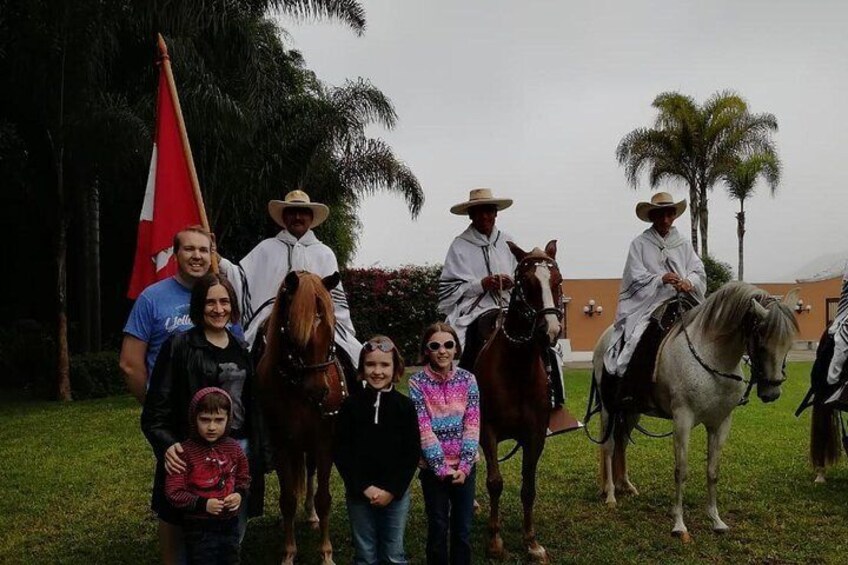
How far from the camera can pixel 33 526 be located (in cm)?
671

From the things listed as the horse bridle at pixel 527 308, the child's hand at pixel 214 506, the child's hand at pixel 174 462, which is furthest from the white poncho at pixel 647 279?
the child's hand at pixel 174 462

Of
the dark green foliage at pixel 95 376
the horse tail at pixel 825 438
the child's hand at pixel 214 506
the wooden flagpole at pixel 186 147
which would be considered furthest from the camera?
the dark green foliage at pixel 95 376

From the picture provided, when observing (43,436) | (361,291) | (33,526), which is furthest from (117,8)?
(33,526)

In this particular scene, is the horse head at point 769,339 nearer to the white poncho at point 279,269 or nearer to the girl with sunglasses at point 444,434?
the girl with sunglasses at point 444,434

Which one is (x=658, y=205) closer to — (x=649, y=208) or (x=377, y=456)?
(x=649, y=208)

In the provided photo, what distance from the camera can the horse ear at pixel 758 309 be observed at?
19.5ft

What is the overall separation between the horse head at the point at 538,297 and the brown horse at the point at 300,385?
1364 millimetres

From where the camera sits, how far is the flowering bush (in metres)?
22.6

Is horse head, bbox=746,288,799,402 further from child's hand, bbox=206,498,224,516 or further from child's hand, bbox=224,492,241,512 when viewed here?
child's hand, bbox=206,498,224,516

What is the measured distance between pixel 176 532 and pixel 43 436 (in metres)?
9.18

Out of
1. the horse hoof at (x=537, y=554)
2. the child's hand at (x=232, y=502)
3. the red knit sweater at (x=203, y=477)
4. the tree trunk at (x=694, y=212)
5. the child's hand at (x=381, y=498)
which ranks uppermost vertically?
the tree trunk at (x=694, y=212)

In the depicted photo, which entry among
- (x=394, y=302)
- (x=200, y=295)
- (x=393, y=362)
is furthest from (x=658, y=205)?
(x=394, y=302)

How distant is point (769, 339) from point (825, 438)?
9.73ft

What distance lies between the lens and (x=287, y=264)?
6121 millimetres
